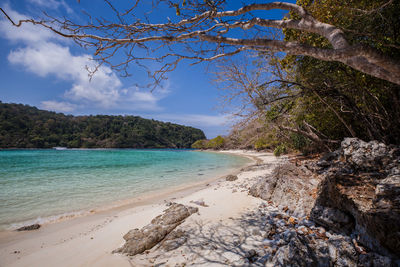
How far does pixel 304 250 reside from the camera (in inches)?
76.5

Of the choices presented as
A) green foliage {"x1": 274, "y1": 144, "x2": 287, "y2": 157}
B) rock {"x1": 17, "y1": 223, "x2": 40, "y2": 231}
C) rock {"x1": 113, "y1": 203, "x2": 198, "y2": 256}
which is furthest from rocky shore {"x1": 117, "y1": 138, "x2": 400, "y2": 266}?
green foliage {"x1": 274, "y1": 144, "x2": 287, "y2": 157}

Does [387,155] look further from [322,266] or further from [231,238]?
[231,238]

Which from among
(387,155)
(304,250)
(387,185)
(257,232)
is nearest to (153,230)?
(257,232)

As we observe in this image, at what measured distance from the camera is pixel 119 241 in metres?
3.38

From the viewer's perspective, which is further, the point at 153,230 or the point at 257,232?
the point at 153,230

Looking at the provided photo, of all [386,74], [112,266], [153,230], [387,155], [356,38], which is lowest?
[112,266]

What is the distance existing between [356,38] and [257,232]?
4752mm

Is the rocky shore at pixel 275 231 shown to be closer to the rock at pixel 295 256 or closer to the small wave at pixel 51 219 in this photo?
the rock at pixel 295 256

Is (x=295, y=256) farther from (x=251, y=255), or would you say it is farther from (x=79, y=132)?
(x=79, y=132)

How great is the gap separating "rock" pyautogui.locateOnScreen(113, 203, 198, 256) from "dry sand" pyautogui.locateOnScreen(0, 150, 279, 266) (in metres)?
0.13

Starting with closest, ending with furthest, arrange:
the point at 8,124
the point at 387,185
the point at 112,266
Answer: the point at 387,185 → the point at 112,266 → the point at 8,124

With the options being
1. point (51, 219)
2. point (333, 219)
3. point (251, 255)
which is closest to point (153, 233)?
point (251, 255)

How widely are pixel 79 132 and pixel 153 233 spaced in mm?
102773

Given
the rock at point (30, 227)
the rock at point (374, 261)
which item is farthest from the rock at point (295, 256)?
the rock at point (30, 227)
